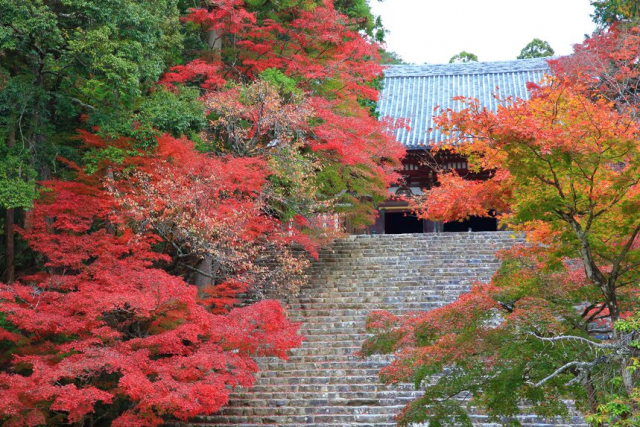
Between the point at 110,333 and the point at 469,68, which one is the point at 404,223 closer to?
the point at 469,68

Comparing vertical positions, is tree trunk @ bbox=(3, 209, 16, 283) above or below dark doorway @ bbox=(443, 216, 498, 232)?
below

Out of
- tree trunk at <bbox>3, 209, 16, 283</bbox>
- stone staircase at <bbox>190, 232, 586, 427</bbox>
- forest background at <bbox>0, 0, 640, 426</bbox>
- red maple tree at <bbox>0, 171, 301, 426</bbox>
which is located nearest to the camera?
red maple tree at <bbox>0, 171, 301, 426</bbox>

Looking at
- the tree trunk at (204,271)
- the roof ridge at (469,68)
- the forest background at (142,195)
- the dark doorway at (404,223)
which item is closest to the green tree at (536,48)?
the roof ridge at (469,68)

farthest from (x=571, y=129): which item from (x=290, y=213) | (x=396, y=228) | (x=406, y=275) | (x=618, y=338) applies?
(x=396, y=228)

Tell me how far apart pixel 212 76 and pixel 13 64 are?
3.86 meters

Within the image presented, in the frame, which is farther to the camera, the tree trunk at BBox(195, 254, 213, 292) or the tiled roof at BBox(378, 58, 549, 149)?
the tiled roof at BBox(378, 58, 549, 149)

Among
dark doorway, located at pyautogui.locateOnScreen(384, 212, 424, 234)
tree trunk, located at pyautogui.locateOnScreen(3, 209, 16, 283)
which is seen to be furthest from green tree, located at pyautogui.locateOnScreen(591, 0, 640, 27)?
tree trunk, located at pyautogui.locateOnScreen(3, 209, 16, 283)

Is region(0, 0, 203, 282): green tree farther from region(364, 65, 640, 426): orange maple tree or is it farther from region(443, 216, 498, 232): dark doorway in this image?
region(443, 216, 498, 232): dark doorway

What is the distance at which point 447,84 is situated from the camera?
89.8 ft

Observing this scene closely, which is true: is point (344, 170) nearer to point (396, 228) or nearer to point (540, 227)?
point (540, 227)

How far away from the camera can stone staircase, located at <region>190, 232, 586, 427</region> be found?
1212 centimetres

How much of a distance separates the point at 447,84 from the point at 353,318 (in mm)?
14448

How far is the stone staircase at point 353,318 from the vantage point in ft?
39.8

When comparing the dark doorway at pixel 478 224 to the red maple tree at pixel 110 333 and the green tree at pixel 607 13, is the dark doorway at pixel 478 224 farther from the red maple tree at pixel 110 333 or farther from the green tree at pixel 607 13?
the red maple tree at pixel 110 333
